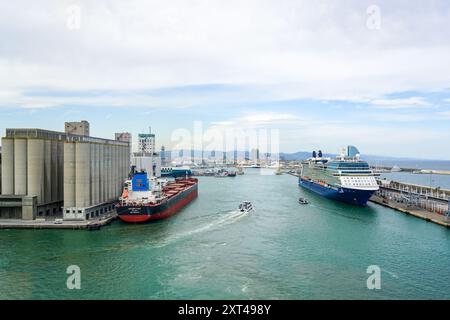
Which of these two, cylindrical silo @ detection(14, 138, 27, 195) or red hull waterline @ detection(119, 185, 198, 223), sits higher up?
cylindrical silo @ detection(14, 138, 27, 195)

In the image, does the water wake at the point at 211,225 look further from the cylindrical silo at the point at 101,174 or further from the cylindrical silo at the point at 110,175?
the cylindrical silo at the point at 110,175

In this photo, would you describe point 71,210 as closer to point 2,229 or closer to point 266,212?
point 2,229

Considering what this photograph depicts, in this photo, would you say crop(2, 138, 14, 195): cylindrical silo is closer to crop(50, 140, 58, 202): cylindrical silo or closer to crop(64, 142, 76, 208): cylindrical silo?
crop(50, 140, 58, 202): cylindrical silo

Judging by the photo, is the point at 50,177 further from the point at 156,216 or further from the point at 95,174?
the point at 156,216

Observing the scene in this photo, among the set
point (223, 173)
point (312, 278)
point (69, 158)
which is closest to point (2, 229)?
point (69, 158)

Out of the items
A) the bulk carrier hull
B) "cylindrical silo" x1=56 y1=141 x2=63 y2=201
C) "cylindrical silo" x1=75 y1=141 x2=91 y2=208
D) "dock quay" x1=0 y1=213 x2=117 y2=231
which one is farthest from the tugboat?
"cylindrical silo" x1=56 y1=141 x2=63 y2=201

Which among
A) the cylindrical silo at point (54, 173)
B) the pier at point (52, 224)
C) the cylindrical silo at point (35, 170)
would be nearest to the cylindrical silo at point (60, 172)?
the cylindrical silo at point (54, 173)

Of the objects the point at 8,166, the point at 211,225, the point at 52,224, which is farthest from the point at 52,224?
the point at 211,225
